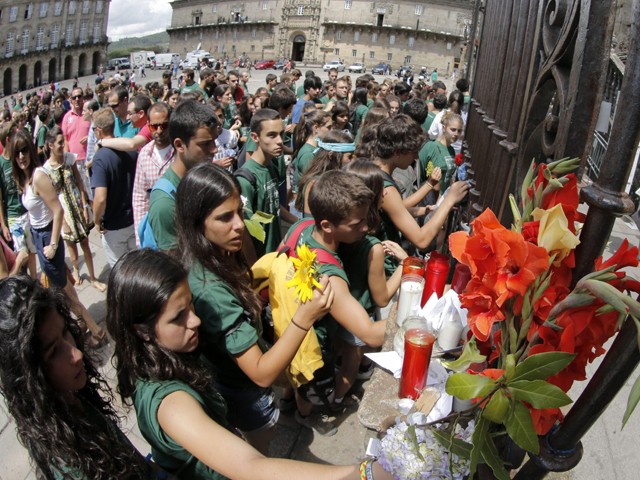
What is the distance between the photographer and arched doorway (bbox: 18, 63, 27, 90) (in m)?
56.1

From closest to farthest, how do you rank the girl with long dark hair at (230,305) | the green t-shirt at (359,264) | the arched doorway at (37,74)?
the girl with long dark hair at (230,305), the green t-shirt at (359,264), the arched doorway at (37,74)

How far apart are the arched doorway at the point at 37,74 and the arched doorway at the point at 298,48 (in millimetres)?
30600

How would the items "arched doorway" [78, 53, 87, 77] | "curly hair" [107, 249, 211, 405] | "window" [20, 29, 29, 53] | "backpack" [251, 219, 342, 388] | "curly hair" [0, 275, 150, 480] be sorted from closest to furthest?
1. "curly hair" [0, 275, 150, 480]
2. "curly hair" [107, 249, 211, 405]
3. "backpack" [251, 219, 342, 388]
4. "window" [20, 29, 29, 53]
5. "arched doorway" [78, 53, 87, 77]

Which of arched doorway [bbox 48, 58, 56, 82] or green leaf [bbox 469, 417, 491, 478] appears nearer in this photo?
green leaf [bbox 469, 417, 491, 478]

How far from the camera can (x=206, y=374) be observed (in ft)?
6.05

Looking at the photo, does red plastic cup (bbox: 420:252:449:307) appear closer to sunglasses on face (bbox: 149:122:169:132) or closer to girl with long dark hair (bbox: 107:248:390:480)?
girl with long dark hair (bbox: 107:248:390:480)

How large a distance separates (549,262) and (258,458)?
3.39 feet

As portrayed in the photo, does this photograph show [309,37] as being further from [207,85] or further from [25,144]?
[25,144]

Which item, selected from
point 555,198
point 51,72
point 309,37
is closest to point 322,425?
point 555,198

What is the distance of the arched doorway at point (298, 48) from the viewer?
61.5 m

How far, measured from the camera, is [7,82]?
54000 millimetres

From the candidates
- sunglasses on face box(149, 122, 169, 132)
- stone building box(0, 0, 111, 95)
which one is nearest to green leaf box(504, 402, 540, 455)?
sunglasses on face box(149, 122, 169, 132)

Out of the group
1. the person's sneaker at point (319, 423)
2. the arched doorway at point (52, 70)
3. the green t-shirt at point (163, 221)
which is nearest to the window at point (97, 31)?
the arched doorway at point (52, 70)

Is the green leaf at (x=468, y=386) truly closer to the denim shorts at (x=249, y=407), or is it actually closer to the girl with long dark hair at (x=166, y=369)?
the girl with long dark hair at (x=166, y=369)
